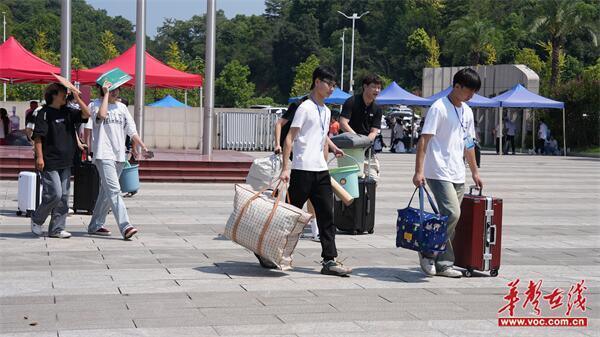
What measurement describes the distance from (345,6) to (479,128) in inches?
2796

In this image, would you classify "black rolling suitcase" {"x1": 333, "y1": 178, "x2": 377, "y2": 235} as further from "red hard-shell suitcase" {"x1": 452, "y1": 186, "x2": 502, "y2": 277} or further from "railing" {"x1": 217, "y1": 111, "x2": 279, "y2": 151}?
"railing" {"x1": 217, "y1": 111, "x2": 279, "y2": 151}

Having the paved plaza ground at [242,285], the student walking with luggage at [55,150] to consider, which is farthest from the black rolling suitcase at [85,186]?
the student walking with luggage at [55,150]

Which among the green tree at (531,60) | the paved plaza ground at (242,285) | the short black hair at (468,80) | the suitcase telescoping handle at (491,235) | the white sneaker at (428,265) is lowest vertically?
the paved plaza ground at (242,285)

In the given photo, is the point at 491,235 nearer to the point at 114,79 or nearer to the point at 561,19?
the point at 114,79

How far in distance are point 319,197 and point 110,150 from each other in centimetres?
306

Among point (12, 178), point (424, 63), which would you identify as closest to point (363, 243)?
point (12, 178)

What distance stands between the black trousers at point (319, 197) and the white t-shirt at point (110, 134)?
9.21 ft

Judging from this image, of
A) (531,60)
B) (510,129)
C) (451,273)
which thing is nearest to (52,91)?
(451,273)

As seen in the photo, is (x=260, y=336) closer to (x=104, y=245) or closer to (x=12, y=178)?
(x=104, y=245)

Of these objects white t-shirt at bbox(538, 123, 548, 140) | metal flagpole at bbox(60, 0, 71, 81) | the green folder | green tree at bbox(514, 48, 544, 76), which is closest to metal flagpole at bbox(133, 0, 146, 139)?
metal flagpole at bbox(60, 0, 71, 81)

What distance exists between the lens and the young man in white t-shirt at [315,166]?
8359 mm

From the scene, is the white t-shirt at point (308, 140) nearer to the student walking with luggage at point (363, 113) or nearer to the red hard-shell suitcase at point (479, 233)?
the red hard-shell suitcase at point (479, 233)

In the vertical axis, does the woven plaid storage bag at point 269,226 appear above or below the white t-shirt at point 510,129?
below

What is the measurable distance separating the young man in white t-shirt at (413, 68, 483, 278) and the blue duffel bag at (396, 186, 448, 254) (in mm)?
125
